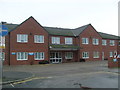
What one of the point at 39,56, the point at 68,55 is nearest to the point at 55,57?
the point at 68,55

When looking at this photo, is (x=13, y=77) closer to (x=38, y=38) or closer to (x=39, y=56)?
(x=39, y=56)

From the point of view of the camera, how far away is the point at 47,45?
2639 cm

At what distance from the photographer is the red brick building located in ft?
77.3

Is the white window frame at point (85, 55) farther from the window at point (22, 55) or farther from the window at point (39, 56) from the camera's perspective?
the window at point (22, 55)

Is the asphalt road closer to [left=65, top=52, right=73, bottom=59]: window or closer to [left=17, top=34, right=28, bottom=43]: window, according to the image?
[left=17, top=34, right=28, bottom=43]: window

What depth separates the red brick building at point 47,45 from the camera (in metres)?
23.6

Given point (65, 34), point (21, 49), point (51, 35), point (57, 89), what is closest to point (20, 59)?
point (21, 49)

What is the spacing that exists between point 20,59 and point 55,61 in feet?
23.4

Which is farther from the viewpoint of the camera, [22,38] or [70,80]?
[22,38]

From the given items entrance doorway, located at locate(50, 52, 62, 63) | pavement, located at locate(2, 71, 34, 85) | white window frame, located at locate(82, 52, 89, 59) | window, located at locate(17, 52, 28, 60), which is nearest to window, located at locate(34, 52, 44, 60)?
window, located at locate(17, 52, 28, 60)

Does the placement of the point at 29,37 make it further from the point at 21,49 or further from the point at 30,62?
the point at 30,62

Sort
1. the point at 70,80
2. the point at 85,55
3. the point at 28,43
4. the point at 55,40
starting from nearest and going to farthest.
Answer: the point at 70,80 → the point at 28,43 → the point at 55,40 → the point at 85,55

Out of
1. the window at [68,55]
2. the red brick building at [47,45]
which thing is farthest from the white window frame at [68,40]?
the window at [68,55]

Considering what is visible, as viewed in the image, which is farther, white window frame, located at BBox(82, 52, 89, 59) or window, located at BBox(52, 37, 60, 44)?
white window frame, located at BBox(82, 52, 89, 59)
